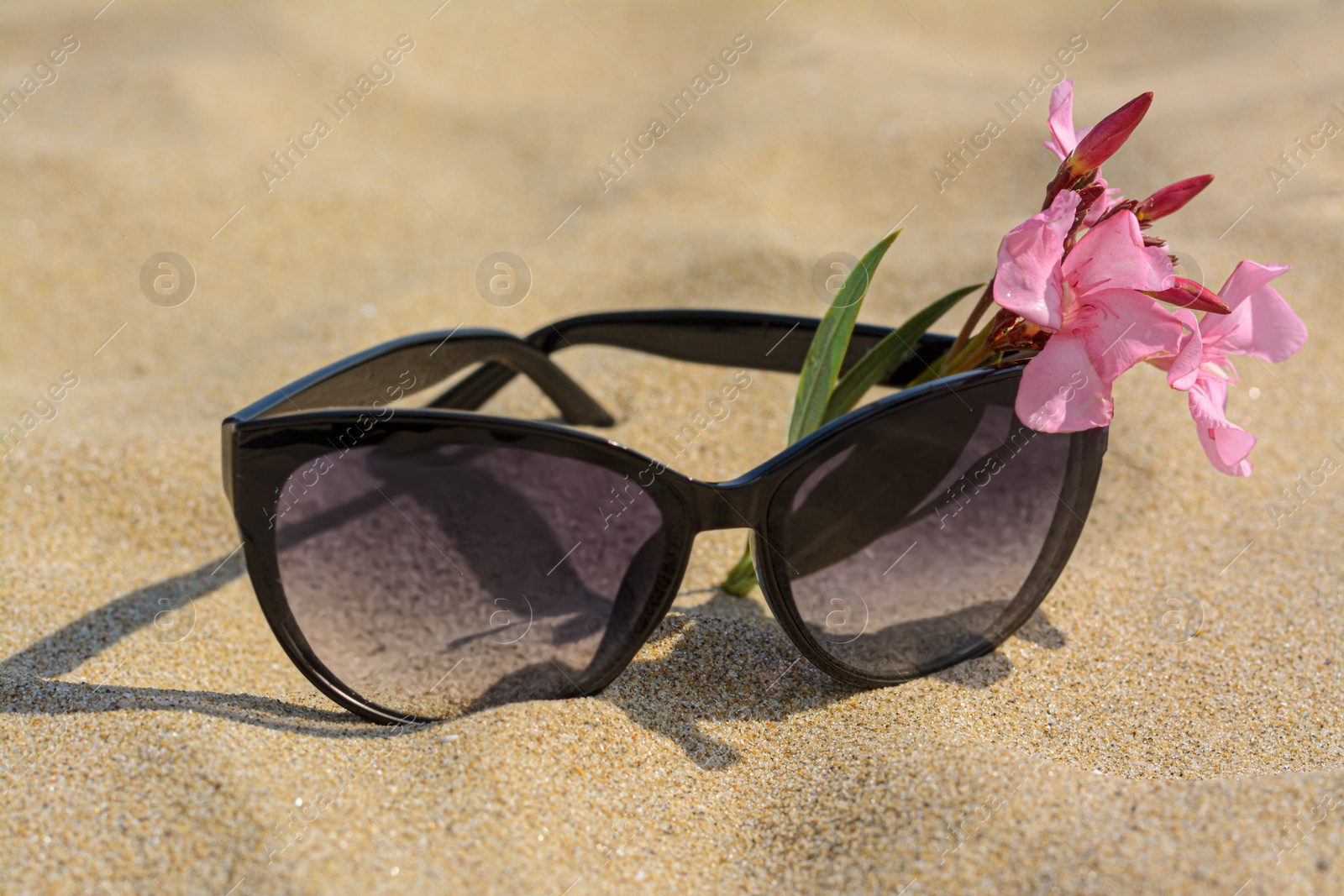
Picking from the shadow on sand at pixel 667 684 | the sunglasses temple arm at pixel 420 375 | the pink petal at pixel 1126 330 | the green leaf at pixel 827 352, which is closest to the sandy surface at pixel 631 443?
the shadow on sand at pixel 667 684

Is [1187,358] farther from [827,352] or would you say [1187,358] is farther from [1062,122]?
[827,352]

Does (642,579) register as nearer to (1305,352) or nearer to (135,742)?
(135,742)

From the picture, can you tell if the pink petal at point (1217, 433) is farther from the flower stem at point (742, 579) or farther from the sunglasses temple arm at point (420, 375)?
the sunglasses temple arm at point (420, 375)

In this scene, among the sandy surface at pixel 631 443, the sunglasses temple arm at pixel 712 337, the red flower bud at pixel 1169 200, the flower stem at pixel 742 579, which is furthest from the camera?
the sunglasses temple arm at pixel 712 337

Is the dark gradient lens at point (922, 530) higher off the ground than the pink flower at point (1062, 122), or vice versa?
the pink flower at point (1062, 122)

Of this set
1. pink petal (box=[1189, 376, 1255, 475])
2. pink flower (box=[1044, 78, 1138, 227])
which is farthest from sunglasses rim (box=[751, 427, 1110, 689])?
pink flower (box=[1044, 78, 1138, 227])

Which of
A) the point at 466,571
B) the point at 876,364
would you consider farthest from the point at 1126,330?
the point at 466,571

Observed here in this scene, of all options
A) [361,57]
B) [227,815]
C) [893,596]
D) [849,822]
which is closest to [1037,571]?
[893,596]
